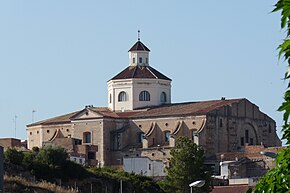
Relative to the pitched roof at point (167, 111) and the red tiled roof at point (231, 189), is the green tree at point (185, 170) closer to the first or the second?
the red tiled roof at point (231, 189)

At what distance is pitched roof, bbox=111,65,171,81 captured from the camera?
96.4m

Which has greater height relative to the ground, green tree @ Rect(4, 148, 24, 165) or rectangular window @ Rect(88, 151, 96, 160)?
rectangular window @ Rect(88, 151, 96, 160)

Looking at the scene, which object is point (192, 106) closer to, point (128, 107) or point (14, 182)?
point (128, 107)

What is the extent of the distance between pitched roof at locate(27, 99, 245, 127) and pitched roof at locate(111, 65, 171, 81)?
312 cm

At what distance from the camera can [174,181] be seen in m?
58.4

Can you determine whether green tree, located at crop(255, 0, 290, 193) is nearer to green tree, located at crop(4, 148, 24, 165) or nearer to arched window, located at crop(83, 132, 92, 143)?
green tree, located at crop(4, 148, 24, 165)

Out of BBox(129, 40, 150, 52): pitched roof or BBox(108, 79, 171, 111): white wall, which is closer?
BBox(108, 79, 171, 111): white wall

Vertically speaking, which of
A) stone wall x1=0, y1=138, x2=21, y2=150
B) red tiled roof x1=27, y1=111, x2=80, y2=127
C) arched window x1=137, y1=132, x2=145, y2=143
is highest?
red tiled roof x1=27, y1=111, x2=80, y2=127

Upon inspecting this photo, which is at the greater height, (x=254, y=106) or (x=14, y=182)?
(x=254, y=106)

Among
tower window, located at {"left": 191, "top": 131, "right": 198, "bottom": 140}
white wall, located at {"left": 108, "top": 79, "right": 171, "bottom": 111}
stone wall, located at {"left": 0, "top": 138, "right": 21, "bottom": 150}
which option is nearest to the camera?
tower window, located at {"left": 191, "top": 131, "right": 198, "bottom": 140}

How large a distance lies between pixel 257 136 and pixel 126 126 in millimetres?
11059

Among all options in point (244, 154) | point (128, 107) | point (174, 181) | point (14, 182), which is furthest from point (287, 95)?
point (128, 107)

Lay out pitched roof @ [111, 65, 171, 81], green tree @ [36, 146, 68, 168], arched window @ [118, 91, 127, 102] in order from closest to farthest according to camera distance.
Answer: green tree @ [36, 146, 68, 168] < arched window @ [118, 91, 127, 102] < pitched roof @ [111, 65, 171, 81]

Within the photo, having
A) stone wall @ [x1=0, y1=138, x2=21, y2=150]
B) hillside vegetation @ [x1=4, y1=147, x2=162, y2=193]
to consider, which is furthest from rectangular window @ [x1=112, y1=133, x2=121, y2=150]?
hillside vegetation @ [x1=4, y1=147, x2=162, y2=193]
